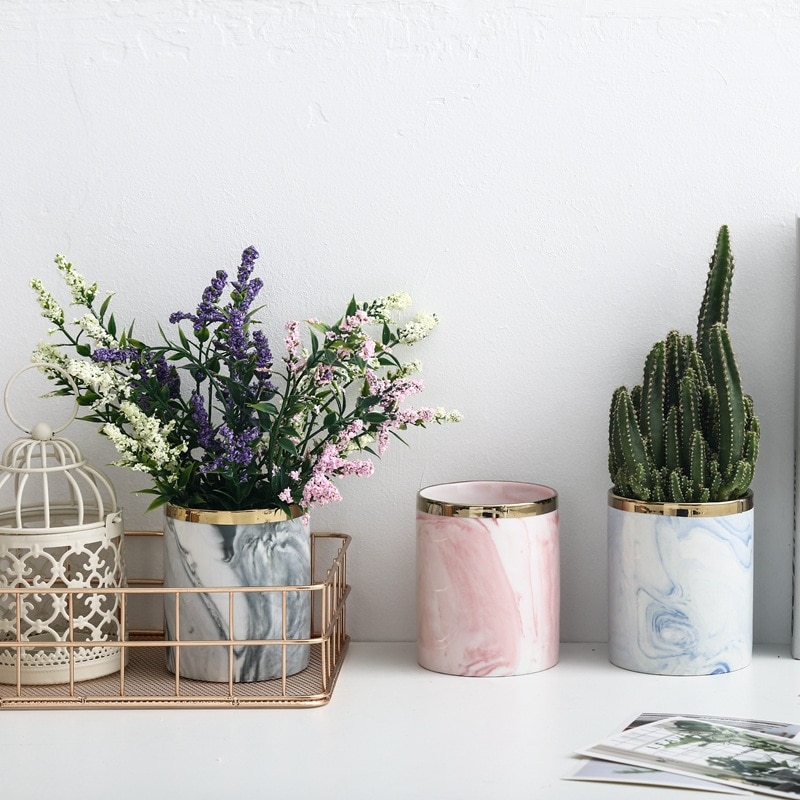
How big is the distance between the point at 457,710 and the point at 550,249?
1.66 ft

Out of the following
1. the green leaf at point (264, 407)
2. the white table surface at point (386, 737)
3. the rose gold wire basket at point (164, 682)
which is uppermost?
the green leaf at point (264, 407)

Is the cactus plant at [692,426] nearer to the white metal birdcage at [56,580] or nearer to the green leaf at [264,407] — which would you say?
the green leaf at [264,407]

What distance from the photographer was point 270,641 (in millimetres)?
916

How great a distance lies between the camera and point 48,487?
1.07 meters

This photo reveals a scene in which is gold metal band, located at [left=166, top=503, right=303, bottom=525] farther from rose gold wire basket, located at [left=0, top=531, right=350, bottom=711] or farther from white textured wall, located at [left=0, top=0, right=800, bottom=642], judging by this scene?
white textured wall, located at [left=0, top=0, right=800, bottom=642]

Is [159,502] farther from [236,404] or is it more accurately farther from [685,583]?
[685,583]

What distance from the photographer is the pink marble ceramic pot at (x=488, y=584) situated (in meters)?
0.96

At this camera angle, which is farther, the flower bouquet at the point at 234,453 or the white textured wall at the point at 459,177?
the white textured wall at the point at 459,177

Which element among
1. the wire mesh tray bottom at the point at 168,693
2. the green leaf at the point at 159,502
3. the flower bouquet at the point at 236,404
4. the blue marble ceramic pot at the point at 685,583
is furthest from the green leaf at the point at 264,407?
the blue marble ceramic pot at the point at 685,583

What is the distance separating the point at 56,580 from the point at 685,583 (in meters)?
0.62

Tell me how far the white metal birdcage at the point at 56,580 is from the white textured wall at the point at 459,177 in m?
0.12

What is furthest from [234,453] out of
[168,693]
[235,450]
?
[168,693]

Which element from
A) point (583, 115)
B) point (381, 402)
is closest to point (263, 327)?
point (381, 402)

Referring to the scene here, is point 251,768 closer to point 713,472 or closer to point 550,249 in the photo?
point 713,472
